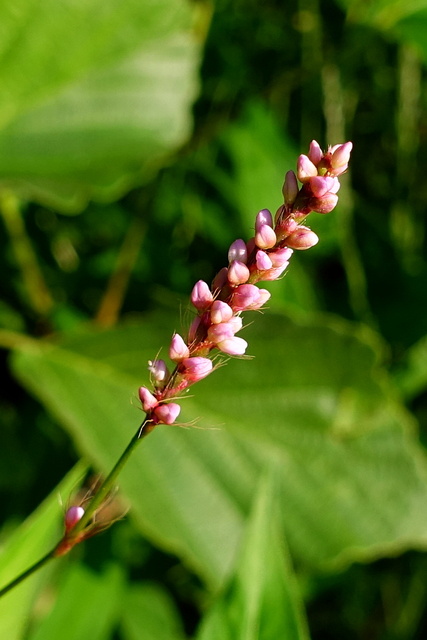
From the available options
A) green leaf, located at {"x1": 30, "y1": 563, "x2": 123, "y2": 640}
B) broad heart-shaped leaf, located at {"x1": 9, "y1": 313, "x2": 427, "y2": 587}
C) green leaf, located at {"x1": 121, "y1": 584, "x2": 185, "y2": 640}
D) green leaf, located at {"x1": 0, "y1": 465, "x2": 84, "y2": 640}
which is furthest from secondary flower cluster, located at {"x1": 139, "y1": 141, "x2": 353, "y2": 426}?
green leaf, located at {"x1": 121, "y1": 584, "x2": 185, "y2": 640}

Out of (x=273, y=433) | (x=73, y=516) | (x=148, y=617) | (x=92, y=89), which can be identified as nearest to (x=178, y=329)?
(x=273, y=433)

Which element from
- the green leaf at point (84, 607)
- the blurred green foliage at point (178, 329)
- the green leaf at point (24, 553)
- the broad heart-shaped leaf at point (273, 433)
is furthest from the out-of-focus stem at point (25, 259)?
the green leaf at point (24, 553)

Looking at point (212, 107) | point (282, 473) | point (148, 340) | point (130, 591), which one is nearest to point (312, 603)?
point (130, 591)

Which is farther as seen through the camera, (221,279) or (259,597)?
(259,597)

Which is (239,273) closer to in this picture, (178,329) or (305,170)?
(305,170)

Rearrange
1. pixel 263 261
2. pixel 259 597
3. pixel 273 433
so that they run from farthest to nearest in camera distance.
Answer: pixel 273 433 → pixel 259 597 → pixel 263 261

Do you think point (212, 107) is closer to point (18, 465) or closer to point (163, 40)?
point (163, 40)
